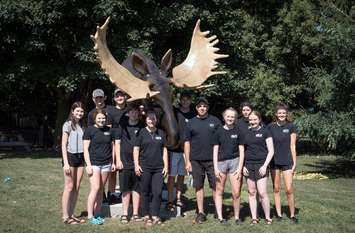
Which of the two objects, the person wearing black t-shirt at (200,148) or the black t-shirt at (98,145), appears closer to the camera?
the black t-shirt at (98,145)

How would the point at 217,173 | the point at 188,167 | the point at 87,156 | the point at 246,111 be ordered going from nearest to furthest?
1. the point at 87,156
2. the point at 217,173
3. the point at 188,167
4. the point at 246,111

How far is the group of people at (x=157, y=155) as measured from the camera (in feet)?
25.2

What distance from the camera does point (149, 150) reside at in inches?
303

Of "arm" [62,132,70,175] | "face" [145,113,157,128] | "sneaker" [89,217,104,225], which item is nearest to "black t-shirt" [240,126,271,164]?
"face" [145,113,157,128]

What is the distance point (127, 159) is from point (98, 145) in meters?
0.52

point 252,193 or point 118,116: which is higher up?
point 118,116

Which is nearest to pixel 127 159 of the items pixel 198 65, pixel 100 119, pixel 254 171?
pixel 100 119

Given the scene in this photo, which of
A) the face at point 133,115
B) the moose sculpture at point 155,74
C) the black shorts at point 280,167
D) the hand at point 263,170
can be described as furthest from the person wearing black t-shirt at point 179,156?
the black shorts at point 280,167

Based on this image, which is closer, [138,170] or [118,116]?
[138,170]

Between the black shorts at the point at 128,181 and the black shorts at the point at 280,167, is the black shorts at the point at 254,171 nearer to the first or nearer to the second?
the black shorts at the point at 280,167

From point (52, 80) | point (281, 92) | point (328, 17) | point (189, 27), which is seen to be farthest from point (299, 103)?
point (52, 80)

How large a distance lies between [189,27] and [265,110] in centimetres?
634

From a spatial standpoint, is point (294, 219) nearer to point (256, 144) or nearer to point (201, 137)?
point (256, 144)

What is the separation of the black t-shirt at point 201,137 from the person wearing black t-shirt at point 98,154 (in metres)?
1.30
